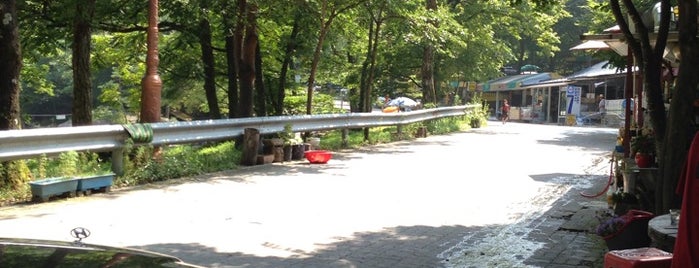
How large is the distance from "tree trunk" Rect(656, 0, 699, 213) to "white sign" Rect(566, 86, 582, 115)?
103 feet

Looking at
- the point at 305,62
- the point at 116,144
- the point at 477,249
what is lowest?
the point at 477,249

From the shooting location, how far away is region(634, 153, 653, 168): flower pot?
7.83m

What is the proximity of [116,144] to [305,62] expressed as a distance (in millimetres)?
15807

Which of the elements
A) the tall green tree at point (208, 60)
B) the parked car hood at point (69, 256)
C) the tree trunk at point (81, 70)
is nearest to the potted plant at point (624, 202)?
the parked car hood at point (69, 256)

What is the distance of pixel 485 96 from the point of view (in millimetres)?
60875

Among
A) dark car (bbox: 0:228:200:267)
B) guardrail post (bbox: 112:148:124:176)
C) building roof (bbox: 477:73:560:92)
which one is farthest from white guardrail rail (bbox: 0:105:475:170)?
building roof (bbox: 477:73:560:92)

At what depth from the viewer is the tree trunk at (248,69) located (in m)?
15.6

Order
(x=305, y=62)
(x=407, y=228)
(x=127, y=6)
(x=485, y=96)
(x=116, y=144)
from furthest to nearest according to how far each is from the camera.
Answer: (x=485, y=96) → (x=305, y=62) → (x=127, y=6) → (x=116, y=144) → (x=407, y=228)

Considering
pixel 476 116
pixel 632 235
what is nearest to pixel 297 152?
pixel 632 235

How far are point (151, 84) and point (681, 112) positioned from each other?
26.3 feet

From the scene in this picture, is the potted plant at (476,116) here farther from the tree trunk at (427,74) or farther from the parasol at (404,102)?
the parasol at (404,102)

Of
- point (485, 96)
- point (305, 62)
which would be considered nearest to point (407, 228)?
point (305, 62)

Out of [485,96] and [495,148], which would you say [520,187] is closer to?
[495,148]

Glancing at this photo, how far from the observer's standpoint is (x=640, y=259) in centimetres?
404
